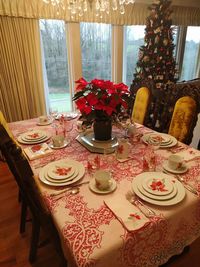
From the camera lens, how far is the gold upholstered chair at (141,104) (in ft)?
7.09

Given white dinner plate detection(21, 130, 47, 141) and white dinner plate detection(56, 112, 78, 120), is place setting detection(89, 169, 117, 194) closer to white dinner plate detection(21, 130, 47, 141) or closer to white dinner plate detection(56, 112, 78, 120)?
white dinner plate detection(21, 130, 47, 141)

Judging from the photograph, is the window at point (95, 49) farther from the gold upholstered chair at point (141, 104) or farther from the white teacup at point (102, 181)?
the white teacup at point (102, 181)

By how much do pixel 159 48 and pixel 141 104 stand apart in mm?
1887

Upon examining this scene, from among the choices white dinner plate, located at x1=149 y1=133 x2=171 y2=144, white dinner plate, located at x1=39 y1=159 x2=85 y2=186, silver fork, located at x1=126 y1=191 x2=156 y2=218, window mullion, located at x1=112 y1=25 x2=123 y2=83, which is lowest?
silver fork, located at x1=126 y1=191 x2=156 y2=218

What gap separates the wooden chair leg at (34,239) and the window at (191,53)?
5.27m

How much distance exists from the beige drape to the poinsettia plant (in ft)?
6.31

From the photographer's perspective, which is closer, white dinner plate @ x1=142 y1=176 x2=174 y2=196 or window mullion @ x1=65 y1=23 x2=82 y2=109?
white dinner plate @ x1=142 y1=176 x2=174 y2=196

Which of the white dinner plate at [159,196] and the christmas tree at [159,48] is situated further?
the christmas tree at [159,48]

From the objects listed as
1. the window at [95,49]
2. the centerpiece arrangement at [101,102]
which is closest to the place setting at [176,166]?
the centerpiece arrangement at [101,102]

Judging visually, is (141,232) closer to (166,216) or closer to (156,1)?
(166,216)

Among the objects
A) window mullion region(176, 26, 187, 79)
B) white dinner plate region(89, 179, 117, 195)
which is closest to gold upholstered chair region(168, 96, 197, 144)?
white dinner plate region(89, 179, 117, 195)

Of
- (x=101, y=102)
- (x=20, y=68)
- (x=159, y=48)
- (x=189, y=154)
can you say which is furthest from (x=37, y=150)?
(x=159, y=48)

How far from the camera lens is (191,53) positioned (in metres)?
5.23

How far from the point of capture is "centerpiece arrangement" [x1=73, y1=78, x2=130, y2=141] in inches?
52.4
